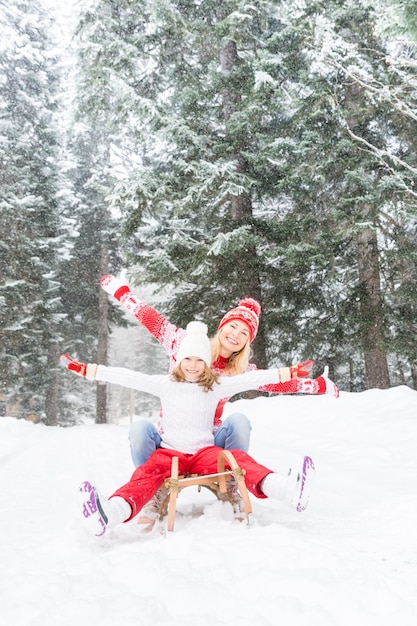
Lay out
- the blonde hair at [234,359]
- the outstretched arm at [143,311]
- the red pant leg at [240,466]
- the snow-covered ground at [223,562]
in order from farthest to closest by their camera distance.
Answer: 1. the outstretched arm at [143,311]
2. the blonde hair at [234,359]
3. the red pant leg at [240,466]
4. the snow-covered ground at [223,562]

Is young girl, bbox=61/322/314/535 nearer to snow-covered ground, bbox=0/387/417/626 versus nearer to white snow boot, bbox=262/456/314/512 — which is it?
white snow boot, bbox=262/456/314/512

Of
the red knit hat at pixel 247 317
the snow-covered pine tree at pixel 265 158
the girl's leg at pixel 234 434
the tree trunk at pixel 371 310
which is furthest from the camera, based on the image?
the tree trunk at pixel 371 310

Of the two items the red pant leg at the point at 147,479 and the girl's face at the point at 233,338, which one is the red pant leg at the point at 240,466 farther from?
the girl's face at the point at 233,338

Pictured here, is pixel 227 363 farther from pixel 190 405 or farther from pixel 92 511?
pixel 92 511

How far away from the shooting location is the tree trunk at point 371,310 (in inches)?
358

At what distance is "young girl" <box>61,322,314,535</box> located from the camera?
288cm

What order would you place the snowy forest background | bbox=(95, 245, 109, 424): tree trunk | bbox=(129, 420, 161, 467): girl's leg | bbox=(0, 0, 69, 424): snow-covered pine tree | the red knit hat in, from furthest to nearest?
bbox=(95, 245, 109, 424): tree trunk → bbox=(0, 0, 69, 424): snow-covered pine tree → the snowy forest background → the red knit hat → bbox=(129, 420, 161, 467): girl's leg

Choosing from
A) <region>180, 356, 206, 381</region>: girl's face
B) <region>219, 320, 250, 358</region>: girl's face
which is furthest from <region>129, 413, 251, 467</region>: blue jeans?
<region>219, 320, 250, 358</region>: girl's face

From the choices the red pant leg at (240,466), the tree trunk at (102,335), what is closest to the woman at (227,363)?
the red pant leg at (240,466)

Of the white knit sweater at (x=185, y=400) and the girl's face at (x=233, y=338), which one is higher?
the girl's face at (x=233, y=338)

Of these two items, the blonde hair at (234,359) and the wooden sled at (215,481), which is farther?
the blonde hair at (234,359)

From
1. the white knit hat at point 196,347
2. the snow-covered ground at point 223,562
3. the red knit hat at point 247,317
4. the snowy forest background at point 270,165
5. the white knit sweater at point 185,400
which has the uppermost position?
the snowy forest background at point 270,165

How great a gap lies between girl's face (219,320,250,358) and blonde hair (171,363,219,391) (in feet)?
1.91

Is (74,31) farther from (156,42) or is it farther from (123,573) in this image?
(123,573)
